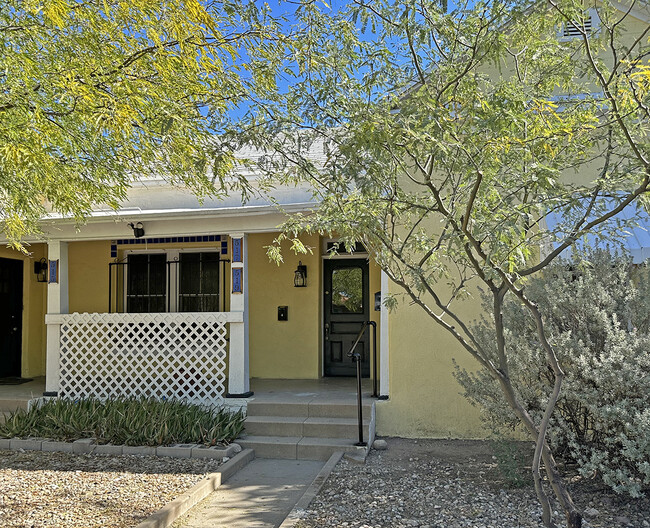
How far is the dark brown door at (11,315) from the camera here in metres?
11.3

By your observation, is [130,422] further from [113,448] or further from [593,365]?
[593,365]

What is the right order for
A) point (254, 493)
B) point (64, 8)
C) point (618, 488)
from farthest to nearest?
point (254, 493)
point (618, 488)
point (64, 8)

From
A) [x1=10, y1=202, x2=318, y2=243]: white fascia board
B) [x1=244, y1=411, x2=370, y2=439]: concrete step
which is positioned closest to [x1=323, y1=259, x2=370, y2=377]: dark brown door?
[x1=10, y1=202, x2=318, y2=243]: white fascia board

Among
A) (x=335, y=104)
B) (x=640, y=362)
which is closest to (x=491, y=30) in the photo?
(x=335, y=104)

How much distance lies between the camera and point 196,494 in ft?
18.5

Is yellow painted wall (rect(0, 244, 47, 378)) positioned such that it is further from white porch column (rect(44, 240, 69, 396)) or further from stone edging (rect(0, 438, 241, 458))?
stone edging (rect(0, 438, 241, 458))

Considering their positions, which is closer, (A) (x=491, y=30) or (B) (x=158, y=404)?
(A) (x=491, y=30)

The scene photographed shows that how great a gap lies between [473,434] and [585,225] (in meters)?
4.69

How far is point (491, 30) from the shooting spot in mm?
3502

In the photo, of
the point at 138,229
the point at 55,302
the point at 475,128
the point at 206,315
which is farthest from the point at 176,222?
the point at 475,128

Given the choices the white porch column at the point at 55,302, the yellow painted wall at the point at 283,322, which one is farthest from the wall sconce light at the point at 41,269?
the yellow painted wall at the point at 283,322

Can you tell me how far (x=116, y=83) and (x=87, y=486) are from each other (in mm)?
4009

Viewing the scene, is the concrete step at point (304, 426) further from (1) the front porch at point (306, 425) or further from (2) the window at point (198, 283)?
(2) the window at point (198, 283)

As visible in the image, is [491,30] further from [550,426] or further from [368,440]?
[368,440]
